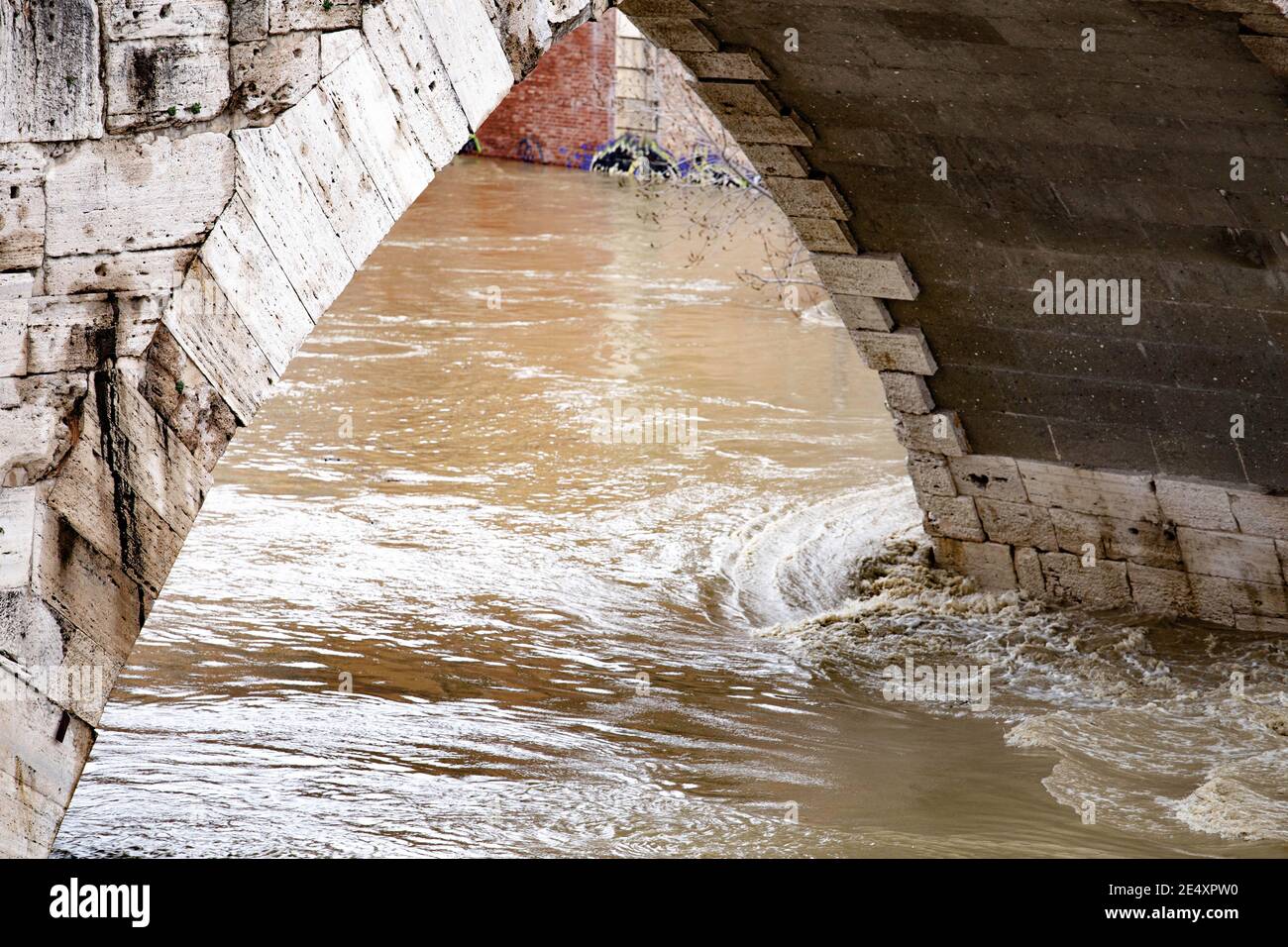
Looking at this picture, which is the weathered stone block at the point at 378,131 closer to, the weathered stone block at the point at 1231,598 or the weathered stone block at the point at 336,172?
the weathered stone block at the point at 336,172

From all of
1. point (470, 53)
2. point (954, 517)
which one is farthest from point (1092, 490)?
point (470, 53)

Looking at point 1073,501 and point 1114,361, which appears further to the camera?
point 1073,501

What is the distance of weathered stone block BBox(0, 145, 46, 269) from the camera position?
2350mm

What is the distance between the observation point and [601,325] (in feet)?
35.3

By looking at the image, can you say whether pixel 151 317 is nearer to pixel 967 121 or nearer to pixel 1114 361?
pixel 967 121

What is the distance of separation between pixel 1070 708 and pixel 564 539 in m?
2.45

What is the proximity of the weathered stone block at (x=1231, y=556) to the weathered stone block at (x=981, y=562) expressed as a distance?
0.71 meters

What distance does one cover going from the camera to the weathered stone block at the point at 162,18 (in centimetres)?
241

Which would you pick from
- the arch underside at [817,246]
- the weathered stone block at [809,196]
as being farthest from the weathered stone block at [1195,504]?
the weathered stone block at [809,196]

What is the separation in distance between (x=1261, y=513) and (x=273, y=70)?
421 cm

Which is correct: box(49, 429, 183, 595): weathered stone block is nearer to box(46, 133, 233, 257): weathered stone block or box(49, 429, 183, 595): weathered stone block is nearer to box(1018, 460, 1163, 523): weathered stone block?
box(46, 133, 233, 257): weathered stone block

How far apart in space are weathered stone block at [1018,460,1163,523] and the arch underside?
13 mm

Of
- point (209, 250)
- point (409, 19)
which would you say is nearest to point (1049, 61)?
point (409, 19)
